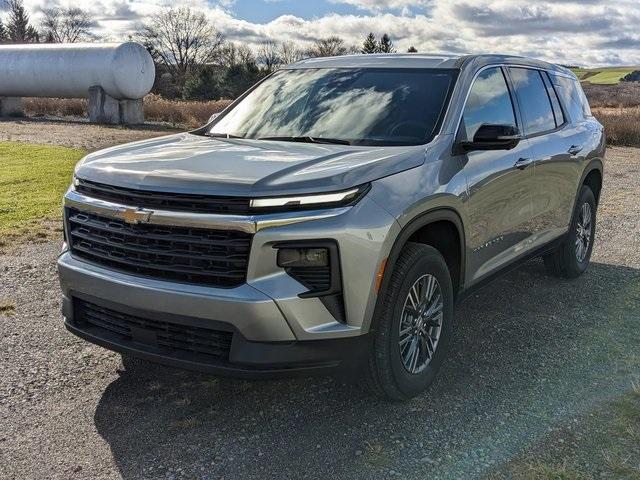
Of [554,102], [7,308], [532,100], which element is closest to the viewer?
[7,308]

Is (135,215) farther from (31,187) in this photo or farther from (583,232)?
(31,187)

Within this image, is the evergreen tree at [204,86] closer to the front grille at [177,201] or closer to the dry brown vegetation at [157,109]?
the dry brown vegetation at [157,109]

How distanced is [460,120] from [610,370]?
184 cm

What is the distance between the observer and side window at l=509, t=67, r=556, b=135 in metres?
5.03

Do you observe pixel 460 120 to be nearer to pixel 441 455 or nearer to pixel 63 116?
pixel 441 455

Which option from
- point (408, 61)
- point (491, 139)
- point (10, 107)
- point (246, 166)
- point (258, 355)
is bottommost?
point (10, 107)

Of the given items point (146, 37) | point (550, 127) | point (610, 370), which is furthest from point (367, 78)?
point (146, 37)

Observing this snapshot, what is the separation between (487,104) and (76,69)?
24.6 meters

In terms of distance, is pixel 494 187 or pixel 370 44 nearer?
pixel 494 187

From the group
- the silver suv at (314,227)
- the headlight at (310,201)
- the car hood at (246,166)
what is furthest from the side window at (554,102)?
the headlight at (310,201)

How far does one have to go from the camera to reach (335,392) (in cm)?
382

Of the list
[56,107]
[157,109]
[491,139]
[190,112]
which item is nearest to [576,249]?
[491,139]

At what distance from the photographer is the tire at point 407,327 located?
3.34 metres

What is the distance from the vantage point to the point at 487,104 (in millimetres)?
4531
